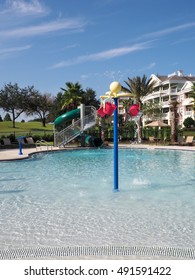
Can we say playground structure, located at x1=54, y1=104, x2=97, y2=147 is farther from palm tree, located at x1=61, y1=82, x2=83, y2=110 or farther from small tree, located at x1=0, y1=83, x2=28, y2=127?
small tree, located at x1=0, y1=83, x2=28, y2=127

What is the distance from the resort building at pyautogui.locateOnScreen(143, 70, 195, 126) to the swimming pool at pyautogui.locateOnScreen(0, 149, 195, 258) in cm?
4563

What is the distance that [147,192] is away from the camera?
9.25 meters

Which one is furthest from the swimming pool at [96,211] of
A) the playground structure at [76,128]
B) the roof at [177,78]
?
the roof at [177,78]

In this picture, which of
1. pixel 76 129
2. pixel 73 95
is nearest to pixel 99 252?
pixel 76 129

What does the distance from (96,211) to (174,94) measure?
196 ft

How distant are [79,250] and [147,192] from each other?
4924 millimetres

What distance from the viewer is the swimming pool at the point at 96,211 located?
17.5ft

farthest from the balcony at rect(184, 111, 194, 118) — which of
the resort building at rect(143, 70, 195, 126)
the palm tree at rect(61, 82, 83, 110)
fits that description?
the palm tree at rect(61, 82, 83, 110)

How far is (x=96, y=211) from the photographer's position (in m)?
7.19

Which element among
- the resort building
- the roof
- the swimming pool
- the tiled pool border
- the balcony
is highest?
the roof

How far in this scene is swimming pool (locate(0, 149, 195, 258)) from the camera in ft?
17.5

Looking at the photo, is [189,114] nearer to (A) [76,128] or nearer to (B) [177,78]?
(B) [177,78]
